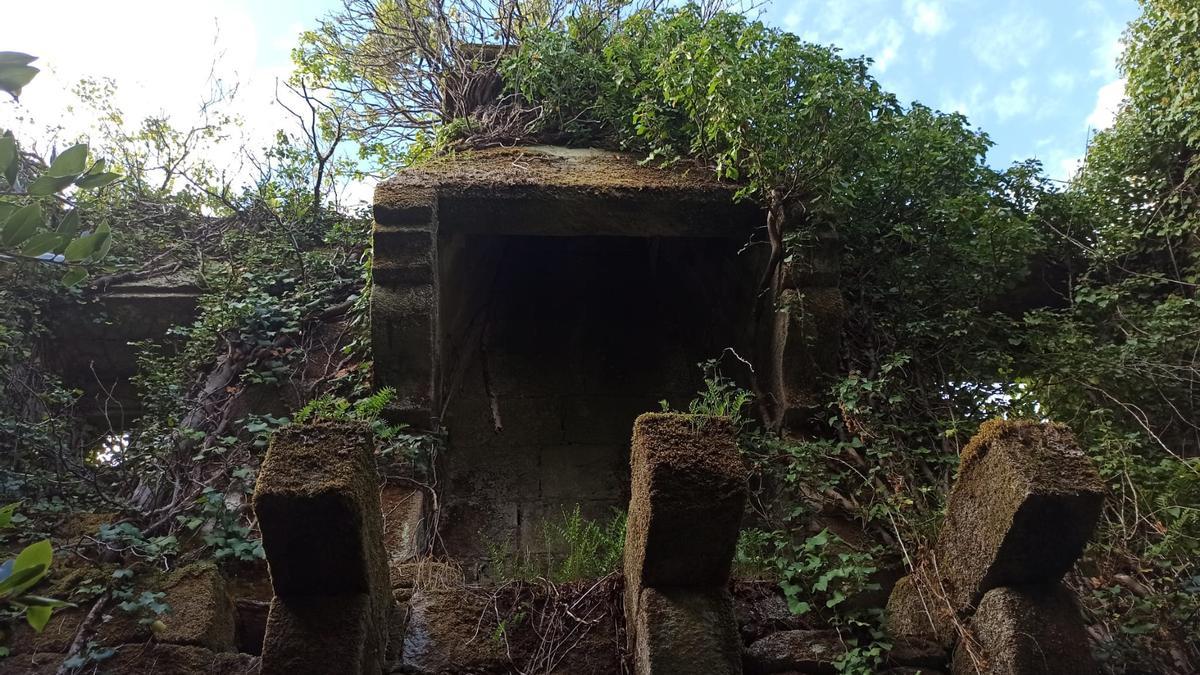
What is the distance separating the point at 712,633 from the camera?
103 inches

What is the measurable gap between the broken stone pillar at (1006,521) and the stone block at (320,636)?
1751mm

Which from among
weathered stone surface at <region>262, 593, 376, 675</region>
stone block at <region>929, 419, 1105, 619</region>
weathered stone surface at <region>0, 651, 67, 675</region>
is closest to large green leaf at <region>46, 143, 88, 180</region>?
weathered stone surface at <region>262, 593, 376, 675</region>

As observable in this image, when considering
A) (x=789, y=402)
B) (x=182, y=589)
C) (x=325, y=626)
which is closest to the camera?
(x=325, y=626)

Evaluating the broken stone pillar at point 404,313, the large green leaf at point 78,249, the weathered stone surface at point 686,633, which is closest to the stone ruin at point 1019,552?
the weathered stone surface at point 686,633

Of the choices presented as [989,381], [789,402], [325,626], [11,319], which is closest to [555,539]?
[789,402]

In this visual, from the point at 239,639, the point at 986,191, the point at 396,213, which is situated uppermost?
the point at 986,191

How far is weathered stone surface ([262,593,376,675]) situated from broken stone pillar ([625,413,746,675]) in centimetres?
84

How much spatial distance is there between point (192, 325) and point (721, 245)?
2938 millimetres

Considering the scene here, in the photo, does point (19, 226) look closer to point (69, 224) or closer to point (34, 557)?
point (69, 224)

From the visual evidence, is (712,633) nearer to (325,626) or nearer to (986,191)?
(325,626)

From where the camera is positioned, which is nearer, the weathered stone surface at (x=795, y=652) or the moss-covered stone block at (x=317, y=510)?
the moss-covered stone block at (x=317, y=510)

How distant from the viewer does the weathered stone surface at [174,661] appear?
2.79 m

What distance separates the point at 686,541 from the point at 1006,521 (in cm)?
94

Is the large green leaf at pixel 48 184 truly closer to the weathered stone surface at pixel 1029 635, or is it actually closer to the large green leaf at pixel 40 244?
the large green leaf at pixel 40 244
